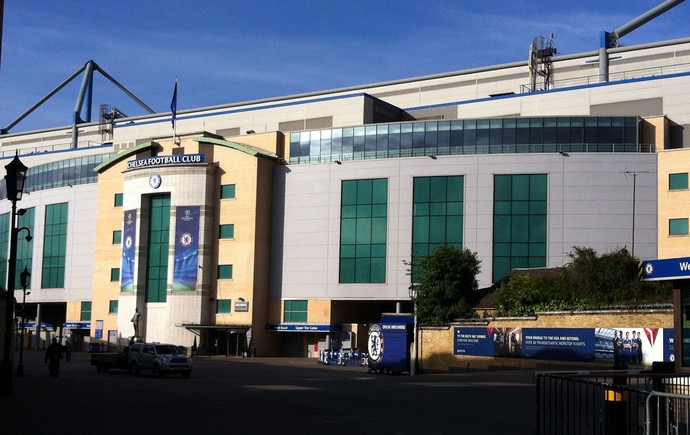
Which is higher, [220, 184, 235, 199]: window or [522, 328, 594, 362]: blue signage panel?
[220, 184, 235, 199]: window

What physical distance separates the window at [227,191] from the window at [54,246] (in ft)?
74.2

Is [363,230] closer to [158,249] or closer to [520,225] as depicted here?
[520,225]

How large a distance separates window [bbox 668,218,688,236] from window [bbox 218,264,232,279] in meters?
37.3

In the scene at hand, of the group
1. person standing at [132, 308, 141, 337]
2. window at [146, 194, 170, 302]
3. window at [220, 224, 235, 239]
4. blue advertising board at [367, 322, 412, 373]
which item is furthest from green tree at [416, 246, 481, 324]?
person standing at [132, 308, 141, 337]

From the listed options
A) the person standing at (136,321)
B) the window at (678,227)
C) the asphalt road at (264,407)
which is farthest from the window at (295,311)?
the asphalt road at (264,407)

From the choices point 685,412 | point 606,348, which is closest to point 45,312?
point 606,348

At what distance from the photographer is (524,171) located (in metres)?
72.7

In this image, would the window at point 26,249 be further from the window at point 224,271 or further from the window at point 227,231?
the window at point 224,271

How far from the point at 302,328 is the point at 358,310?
19.1 feet

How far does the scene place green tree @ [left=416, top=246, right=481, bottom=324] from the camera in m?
57.6

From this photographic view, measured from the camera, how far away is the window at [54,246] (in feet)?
315

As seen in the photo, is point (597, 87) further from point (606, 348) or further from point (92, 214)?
point (92, 214)

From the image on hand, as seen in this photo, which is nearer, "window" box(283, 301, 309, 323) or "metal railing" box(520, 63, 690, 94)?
"window" box(283, 301, 309, 323)

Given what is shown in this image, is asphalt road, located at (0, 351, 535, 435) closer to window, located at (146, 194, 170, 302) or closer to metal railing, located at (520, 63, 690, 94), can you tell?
window, located at (146, 194, 170, 302)
